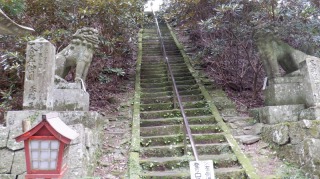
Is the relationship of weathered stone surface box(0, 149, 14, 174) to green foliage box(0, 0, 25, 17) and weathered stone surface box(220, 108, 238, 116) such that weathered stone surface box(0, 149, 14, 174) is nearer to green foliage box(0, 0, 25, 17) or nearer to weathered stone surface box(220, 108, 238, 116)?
green foliage box(0, 0, 25, 17)

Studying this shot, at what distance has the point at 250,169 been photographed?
3752mm

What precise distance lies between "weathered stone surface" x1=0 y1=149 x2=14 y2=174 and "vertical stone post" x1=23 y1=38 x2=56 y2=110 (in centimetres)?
66

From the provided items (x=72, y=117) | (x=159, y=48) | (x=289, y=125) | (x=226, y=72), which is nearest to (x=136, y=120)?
(x=72, y=117)

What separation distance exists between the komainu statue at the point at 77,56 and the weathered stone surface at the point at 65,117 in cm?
70

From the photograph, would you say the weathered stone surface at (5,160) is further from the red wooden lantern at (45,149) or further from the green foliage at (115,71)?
the green foliage at (115,71)

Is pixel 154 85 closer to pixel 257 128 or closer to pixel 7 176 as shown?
pixel 257 128

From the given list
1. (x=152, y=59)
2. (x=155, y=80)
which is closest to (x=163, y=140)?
(x=155, y=80)

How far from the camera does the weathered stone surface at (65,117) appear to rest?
373 centimetres

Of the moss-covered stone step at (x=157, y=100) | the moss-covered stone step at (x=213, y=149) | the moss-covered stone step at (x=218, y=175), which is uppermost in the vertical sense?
the moss-covered stone step at (x=157, y=100)

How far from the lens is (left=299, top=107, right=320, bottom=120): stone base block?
13.3 feet

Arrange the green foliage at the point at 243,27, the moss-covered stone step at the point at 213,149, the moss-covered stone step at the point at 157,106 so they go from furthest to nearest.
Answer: the moss-covered stone step at the point at 157,106
the green foliage at the point at 243,27
the moss-covered stone step at the point at 213,149

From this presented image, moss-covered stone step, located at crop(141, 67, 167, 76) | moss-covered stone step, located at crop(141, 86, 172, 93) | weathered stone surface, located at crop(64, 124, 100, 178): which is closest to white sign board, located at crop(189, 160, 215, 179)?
weathered stone surface, located at crop(64, 124, 100, 178)

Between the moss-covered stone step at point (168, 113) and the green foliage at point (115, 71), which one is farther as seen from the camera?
the green foliage at point (115, 71)

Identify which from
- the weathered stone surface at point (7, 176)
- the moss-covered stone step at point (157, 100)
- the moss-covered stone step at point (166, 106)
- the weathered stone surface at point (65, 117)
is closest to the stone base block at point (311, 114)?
the moss-covered stone step at point (166, 106)
